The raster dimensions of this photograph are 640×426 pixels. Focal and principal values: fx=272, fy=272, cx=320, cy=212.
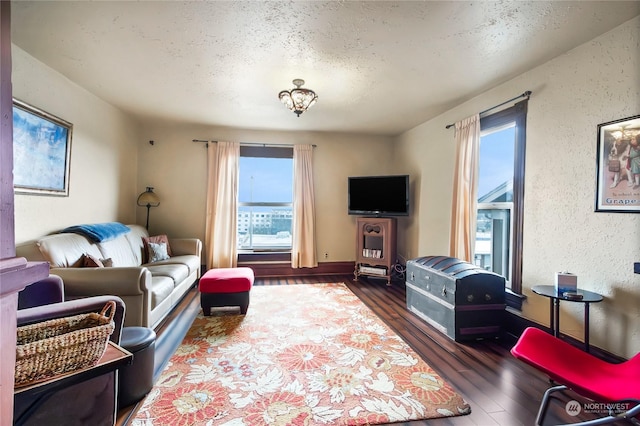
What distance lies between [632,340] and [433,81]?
2598 millimetres

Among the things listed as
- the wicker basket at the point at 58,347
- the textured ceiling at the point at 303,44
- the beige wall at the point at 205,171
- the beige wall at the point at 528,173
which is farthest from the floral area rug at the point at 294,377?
the textured ceiling at the point at 303,44

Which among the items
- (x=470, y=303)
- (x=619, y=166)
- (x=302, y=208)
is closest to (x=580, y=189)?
(x=619, y=166)

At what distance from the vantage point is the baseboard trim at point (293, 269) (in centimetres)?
480

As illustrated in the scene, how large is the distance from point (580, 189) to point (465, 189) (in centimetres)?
111

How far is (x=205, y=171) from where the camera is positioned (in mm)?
4676

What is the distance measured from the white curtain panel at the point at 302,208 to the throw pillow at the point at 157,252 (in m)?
1.99

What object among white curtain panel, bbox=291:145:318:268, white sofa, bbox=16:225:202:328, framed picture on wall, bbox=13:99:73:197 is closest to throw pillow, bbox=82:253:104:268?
white sofa, bbox=16:225:202:328

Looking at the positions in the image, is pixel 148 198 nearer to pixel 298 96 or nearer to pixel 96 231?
pixel 96 231

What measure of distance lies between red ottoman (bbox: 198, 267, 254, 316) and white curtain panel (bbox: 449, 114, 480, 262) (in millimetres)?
2501

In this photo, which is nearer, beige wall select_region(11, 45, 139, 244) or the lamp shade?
beige wall select_region(11, 45, 139, 244)

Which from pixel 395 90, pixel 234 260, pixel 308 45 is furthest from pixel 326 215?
pixel 308 45

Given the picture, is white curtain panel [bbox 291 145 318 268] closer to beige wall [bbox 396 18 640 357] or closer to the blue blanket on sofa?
the blue blanket on sofa

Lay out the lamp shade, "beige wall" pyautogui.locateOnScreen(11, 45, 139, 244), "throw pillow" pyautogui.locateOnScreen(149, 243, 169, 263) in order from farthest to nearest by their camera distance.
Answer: the lamp shade < "throw pillow" pyautogui.locateOnScreen(149, 243, 169, 263) < "beige wall" pyautogui.locateOnScreen(11, 45, 139, 244)

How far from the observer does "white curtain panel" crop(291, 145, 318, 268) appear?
4.82m
